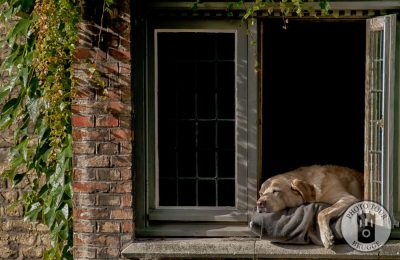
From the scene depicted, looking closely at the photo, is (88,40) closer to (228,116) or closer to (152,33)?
(152,33)

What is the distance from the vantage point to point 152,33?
657 centimetres

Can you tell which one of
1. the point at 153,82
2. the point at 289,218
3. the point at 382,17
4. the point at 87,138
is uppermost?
the point at 382,17

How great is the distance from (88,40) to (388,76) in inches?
81.9

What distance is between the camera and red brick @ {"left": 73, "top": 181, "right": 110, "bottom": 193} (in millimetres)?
6512

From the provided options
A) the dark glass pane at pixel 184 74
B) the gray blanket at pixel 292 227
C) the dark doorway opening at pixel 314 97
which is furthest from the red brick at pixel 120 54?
the dark doorway opening at pixel 314 97

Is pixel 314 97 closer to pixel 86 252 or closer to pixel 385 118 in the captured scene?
pixel 385 118

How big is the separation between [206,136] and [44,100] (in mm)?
1257

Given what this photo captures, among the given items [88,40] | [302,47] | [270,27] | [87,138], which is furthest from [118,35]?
[302,47]

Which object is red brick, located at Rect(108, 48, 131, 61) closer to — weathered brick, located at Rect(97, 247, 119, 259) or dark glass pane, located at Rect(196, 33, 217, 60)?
dark glass pane, located at Rect(196, 33, 217, 60)

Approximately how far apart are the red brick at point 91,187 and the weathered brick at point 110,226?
0.77 ft

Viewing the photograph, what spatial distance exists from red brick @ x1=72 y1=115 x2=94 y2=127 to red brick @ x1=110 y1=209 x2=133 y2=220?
634mm

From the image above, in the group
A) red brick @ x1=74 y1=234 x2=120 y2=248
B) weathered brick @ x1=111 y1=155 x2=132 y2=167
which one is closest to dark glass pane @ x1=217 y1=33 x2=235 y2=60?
weathered brick @ x1=111 y1=155 x2=132 y2=167

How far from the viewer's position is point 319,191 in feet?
21.9

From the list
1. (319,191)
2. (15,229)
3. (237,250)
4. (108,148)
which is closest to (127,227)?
(108,148)
